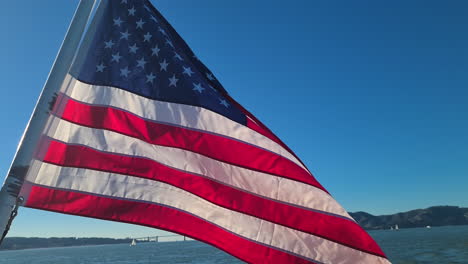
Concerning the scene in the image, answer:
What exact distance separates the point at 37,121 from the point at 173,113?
1.54 meters

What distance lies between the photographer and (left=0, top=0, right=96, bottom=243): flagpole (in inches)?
119

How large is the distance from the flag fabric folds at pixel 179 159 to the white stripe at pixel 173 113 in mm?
10

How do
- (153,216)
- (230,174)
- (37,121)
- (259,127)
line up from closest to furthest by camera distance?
1. (37,121)
2. (153,216)
3. (230,174)
4. (259,127)

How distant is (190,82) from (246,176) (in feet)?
3.85

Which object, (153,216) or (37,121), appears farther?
(153,216)

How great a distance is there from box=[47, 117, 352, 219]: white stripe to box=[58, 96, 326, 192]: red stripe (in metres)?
0.05

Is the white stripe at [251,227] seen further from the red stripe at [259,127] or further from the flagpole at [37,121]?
the flagpole at [37,121]

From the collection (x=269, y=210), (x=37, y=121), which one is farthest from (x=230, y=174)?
(x=37, y=121)

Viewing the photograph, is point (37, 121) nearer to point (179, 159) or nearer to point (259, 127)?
point (179, 159)

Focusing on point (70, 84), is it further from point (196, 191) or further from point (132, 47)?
point (196, 191)

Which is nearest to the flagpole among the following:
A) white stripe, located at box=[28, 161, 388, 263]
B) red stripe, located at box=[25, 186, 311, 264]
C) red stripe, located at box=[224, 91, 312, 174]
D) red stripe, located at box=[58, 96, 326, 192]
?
red stripe, located at box=[25, 186, 311, 264]

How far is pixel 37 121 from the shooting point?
317 centimetres

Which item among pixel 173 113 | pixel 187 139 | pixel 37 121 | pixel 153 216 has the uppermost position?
pixel 173 113

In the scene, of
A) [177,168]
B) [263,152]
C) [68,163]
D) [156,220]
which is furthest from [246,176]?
[68,163]
